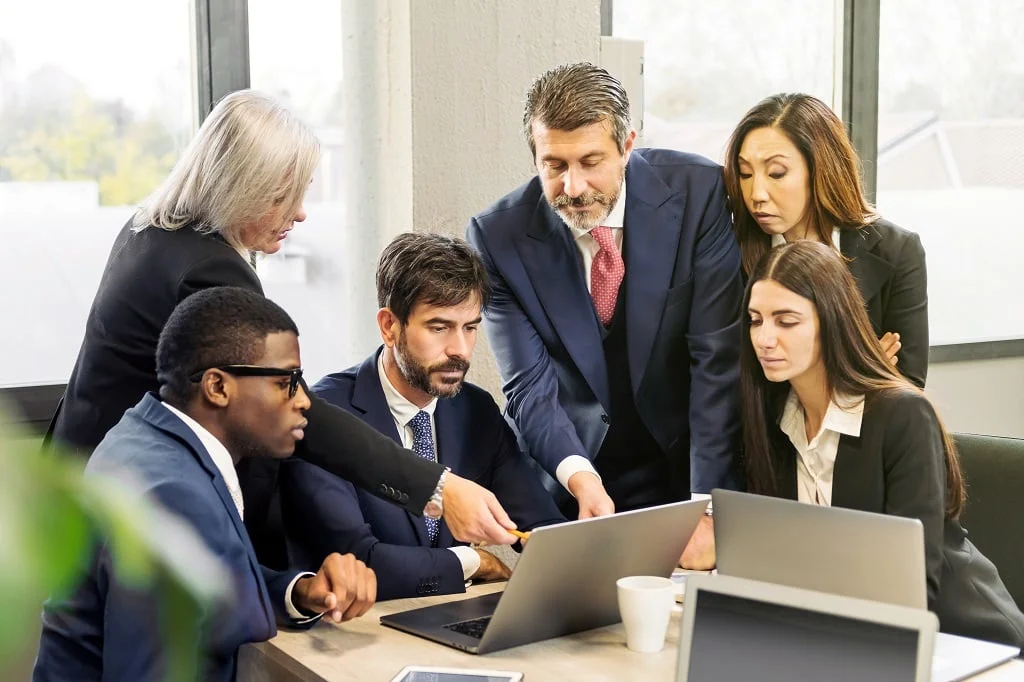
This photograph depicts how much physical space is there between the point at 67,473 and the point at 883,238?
2286mm

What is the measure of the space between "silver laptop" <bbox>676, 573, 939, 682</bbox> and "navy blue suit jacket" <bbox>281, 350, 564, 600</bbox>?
793mm

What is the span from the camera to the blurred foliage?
36cm

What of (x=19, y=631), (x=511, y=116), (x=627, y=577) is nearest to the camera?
(x=19, y=631)

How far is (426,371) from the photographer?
2230mm

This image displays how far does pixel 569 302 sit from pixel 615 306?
0.34 ft

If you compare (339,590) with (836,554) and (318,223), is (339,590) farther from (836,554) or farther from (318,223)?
(318,223)

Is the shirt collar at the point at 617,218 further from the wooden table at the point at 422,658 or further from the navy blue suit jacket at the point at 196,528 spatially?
the navy blue suit jacket at the point at 196,528

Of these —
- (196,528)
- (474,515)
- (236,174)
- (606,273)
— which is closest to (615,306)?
(606,273)

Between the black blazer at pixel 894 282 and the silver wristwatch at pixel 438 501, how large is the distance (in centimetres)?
100

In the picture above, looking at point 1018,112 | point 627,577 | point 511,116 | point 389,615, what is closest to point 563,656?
point 627,577

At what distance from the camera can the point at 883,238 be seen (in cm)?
246

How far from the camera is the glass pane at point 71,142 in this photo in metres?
2.97

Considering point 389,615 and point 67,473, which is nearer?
point 67,473

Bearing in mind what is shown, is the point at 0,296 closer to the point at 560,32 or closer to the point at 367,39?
the point at 367,39
